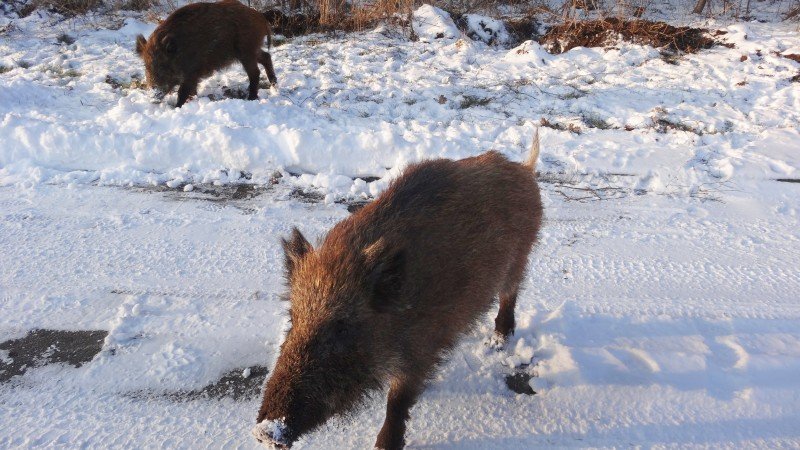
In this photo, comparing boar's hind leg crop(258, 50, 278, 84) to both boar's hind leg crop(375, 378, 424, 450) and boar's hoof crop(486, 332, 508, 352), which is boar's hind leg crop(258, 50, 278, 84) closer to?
boar's hoof crop(486, 332, 508, 352)

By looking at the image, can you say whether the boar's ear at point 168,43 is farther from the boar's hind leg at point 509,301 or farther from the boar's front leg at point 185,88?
the boar's hind leg at point 509,301

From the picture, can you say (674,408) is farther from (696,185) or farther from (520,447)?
(696,185)

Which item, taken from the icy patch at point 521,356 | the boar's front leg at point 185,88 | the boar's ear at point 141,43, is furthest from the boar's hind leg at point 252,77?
the icy patch at point 521,356

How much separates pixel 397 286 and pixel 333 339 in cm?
33

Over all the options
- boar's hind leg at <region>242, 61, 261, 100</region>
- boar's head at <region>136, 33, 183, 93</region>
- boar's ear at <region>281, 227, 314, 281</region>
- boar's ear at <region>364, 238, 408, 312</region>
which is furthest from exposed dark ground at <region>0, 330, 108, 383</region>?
boar's hind leg at <region>242, 61, 261, 100</region>

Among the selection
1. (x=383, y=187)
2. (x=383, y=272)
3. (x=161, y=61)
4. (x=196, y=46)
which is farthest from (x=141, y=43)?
(x=383, y=272)

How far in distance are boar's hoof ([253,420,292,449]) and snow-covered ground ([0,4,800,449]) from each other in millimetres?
833

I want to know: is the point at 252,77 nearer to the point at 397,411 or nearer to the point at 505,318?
the point at 505,318

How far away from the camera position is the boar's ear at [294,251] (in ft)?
7.46

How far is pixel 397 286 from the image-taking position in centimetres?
207

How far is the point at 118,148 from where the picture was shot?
17.3 feet

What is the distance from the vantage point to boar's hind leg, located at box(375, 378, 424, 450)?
7.72 feet

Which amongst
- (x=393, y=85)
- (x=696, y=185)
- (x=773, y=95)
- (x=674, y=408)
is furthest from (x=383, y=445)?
(x=773, y=95)

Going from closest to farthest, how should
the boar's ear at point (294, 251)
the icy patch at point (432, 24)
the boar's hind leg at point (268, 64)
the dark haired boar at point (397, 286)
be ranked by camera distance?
the dark haired boar at point (397, 286)
the boar's ear at point (294, 251)
the boar's hind leg at point (268, 64)
the icy patch at point (432, 24)
